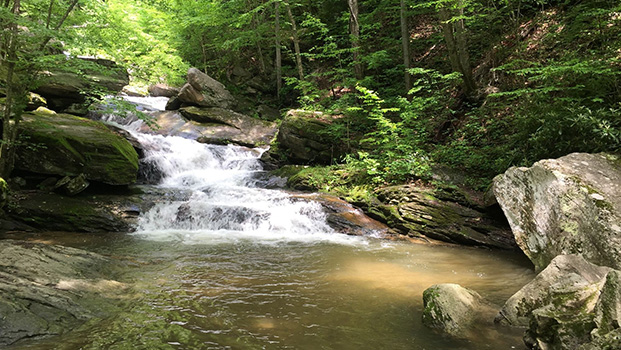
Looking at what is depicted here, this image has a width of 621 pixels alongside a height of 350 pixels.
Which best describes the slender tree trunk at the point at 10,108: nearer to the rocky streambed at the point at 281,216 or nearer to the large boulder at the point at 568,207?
the rocky streambed at the point at 281,216

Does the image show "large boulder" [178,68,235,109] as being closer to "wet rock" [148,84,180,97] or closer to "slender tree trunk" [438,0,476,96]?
"wet rock" [148,84,180,97]

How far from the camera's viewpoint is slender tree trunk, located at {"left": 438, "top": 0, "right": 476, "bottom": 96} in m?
10.5

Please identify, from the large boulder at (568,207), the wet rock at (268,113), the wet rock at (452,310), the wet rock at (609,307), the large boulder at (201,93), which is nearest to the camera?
the wet rock at (609,307)

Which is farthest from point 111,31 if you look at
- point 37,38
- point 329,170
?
point 329,170

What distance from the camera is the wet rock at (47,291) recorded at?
3.33 m

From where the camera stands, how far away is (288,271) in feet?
19.1

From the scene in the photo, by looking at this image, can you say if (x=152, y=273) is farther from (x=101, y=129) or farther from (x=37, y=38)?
(x=101, y=129)

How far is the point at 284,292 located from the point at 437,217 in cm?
488

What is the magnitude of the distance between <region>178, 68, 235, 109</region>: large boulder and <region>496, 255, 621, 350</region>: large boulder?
54.0 ft

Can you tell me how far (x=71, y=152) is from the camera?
9.28 meters

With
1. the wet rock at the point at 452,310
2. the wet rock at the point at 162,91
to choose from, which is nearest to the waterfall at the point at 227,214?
the wet rock at the point at 452,310

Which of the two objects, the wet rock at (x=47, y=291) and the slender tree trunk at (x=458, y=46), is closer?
the wet rock at (x=47, y=291)

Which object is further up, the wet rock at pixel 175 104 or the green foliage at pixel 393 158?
the wet rock at pixel 175 104

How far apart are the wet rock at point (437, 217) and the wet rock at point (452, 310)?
3.93 m
